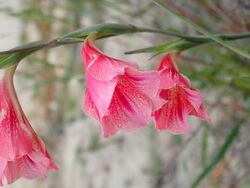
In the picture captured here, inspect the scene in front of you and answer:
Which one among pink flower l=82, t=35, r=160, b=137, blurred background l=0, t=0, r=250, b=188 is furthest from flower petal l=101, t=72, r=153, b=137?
blurred background l=0, t=0, r=250, b=188

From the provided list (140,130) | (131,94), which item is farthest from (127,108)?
(140,130)

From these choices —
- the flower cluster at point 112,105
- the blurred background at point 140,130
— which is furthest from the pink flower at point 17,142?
the blurred background at point 140,130

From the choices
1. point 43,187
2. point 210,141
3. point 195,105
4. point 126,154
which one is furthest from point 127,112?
point 43,187

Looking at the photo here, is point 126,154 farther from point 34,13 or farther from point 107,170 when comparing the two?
point 34,13

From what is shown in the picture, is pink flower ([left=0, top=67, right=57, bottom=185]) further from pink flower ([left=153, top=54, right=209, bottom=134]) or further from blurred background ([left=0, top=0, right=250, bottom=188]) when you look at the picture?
blurred background ([left=0, top=0, right=250, bottom=188])

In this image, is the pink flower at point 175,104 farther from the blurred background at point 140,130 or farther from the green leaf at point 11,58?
the blurred background at point 140,130

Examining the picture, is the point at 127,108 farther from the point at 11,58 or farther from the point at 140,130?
the point at 140,130
